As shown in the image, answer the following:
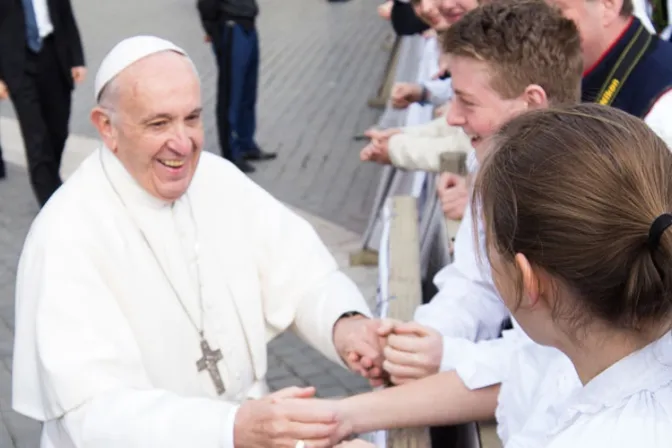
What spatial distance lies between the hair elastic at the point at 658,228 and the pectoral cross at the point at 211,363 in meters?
1.68

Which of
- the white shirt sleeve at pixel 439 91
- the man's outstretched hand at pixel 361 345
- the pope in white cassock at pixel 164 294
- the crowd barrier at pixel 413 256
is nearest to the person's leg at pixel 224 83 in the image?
the crowd barrier at pixel 413 256

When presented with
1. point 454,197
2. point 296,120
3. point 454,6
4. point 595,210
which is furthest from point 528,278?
point 296,120

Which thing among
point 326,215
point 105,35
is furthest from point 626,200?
point 105,35

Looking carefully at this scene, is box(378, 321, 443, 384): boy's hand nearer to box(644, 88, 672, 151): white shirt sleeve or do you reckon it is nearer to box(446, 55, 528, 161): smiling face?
box(446, 55, 528, 161): smiling face

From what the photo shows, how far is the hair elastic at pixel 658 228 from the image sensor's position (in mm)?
1369

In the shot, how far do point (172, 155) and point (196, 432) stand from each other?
811 mm

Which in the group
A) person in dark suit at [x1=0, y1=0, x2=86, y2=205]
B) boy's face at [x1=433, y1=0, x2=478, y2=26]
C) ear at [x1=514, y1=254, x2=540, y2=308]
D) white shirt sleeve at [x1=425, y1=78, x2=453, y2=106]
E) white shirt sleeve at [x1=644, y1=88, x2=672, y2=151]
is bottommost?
person in dark suit at [x1=0, y1=0, x2=86, y2=205]

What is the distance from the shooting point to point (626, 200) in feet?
4.59

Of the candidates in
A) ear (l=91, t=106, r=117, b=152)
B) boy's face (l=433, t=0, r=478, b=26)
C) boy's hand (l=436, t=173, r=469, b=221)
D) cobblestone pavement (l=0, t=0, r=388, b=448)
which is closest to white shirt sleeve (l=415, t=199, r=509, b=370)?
boy's hand (l=436, t=173, r=469, b=221)

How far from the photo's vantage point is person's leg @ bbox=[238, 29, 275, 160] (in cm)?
805

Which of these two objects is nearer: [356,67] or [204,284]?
[204,284]

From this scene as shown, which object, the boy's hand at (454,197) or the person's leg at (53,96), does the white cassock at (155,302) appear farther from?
the person's leg at (53,96)

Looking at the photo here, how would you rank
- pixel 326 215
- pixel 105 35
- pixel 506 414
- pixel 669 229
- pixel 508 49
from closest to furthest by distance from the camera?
pixel 669 229 → pixel 506 414 → pixel 508 49 → pixel 326 215 → pixel 105 35

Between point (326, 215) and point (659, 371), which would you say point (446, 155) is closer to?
point (659, 371)
